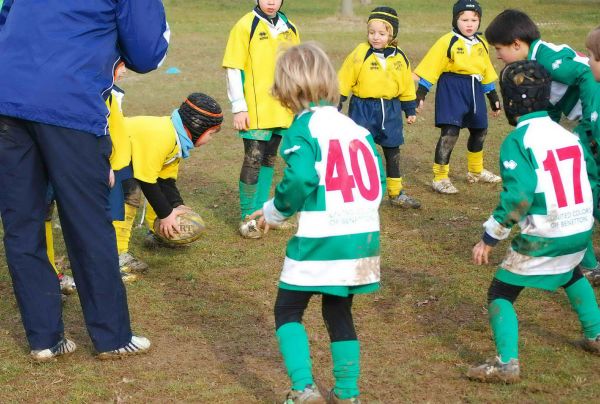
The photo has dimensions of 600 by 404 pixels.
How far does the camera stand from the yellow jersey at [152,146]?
21.3ft

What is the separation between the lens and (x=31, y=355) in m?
5.35

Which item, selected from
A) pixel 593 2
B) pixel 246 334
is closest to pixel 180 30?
pixel 593 2

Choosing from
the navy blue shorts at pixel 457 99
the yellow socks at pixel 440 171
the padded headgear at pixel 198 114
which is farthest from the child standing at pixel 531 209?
the yellow socks at pixel 440 171

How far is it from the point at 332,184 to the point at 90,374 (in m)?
1.93

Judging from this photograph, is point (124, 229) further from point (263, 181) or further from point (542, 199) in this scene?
point (542, 199)

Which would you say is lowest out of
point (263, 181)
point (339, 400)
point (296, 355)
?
point (263, 181)

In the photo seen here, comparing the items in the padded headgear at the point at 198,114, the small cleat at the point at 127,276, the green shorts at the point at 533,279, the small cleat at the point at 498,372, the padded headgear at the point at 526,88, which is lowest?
the small cleat at the point at 127,276

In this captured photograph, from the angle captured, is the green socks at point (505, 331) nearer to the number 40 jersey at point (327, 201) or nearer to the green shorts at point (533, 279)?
the green shorts at point (533, 279)

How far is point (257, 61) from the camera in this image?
25.8ft

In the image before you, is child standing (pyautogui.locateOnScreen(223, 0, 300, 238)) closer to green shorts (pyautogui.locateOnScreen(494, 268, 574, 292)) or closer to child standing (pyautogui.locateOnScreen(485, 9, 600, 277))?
child standing (pyautogui.locateOnScreen(485, 9, 600, 277))

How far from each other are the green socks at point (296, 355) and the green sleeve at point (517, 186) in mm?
1240

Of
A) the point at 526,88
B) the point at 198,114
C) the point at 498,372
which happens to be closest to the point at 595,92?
the point at 526,88

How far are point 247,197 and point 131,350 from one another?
2996 millimetres

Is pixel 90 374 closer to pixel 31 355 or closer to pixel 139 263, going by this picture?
pixel 31 355
